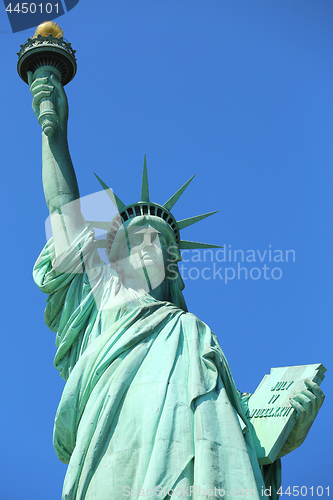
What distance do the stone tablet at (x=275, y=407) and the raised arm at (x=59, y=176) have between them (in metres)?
3.45

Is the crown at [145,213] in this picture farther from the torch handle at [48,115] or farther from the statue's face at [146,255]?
the torch handle at [48,115]

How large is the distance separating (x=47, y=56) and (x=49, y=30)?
17.9 inches

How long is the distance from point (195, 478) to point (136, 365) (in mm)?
1756

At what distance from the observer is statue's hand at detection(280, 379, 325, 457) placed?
33.0ft

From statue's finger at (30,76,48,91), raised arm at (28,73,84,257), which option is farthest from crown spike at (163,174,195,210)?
statue's finger at (30,76,48,91)

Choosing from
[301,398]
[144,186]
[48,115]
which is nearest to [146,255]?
[144,186]

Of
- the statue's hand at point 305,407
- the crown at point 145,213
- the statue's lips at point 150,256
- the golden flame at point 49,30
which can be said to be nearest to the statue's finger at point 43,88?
the golden flame at point 49,30

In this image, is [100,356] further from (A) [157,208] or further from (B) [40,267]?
(A) [157,208]

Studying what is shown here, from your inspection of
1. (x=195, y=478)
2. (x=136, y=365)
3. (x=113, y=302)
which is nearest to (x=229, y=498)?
(x=195, y=478)

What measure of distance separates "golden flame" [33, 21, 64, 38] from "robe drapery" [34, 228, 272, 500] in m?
3.35

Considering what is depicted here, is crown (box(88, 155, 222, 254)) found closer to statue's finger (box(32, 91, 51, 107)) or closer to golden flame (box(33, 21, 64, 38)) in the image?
statue's finger (box(32, 91, 51, 107))

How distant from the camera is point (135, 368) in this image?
31.0ft

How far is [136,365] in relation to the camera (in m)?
9.49

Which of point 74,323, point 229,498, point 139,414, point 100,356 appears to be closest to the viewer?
point 229,498
